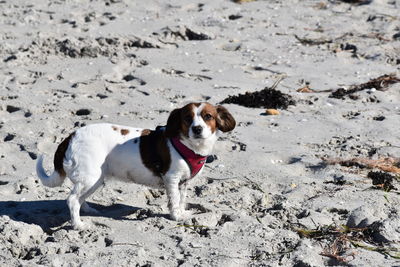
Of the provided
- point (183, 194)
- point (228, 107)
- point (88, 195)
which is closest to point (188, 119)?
point (183, 194)

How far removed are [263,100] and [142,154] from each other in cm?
287

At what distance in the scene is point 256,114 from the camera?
25.3 feet

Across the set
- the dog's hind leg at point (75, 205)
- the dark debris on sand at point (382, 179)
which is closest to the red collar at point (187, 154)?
the dog's hind leg at point (75, 205)

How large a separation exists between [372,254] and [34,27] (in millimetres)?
7038

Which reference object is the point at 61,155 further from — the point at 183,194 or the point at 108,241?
the point at 183,194

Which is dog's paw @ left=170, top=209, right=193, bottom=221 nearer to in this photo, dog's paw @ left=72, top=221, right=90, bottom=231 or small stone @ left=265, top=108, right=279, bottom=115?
dog's paw @ left=72, top=221, right=90, bottom=231

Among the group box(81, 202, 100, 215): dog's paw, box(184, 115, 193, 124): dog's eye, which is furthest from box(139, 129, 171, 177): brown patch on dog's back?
box(81, 202, 100, 215): dog's paw

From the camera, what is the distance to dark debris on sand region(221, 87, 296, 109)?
7.89 m

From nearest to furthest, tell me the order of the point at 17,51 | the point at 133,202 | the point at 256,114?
1. the point at 133,202
2. the point at 256,114
3. the point at 17,51

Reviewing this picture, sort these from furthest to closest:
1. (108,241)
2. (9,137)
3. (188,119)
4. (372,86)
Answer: (372,86) → (9,137) → (188,119) → (108,241)

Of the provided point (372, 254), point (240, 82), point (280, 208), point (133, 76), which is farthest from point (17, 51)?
point (372, 254)

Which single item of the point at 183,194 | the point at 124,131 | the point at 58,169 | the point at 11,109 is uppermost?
the point at 124,131

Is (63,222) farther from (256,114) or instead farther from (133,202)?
(256,114)

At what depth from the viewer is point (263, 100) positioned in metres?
7.91
